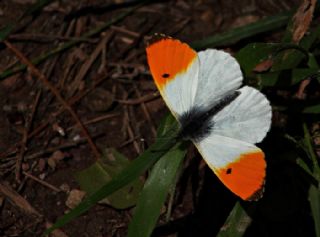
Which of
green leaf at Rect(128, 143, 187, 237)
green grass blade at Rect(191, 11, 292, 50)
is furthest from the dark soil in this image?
green leaf at Rect(128, 143, 187, 237)

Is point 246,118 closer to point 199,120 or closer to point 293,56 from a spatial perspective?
point 199,120

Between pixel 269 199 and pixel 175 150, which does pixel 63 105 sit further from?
pixel 269 199

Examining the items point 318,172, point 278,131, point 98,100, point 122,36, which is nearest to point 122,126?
point 98,100

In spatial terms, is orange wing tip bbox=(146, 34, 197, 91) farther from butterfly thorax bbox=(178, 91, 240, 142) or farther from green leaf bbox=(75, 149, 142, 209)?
green leaf bbox=(75, 149, 142, 209)

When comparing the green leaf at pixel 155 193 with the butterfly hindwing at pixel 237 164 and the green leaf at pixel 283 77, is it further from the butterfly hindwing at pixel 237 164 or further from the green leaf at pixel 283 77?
the green leaf at pixel 283 77

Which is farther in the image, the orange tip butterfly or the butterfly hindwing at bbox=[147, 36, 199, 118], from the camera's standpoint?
the butterfly hindwing at bbox=[147, 36, 199, 118]

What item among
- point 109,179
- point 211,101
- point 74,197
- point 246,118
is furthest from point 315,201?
point 74,197

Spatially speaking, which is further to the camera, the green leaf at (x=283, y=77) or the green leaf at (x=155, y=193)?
the green leaf at (x=283, y=77)

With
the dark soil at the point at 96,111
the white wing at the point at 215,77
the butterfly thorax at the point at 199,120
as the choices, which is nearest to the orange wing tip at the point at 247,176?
the butterfly thorax at the point at 199,120
